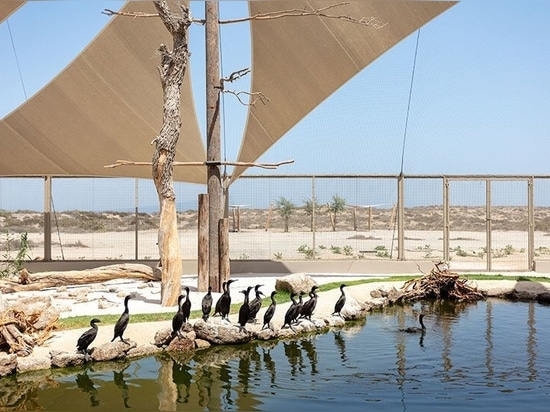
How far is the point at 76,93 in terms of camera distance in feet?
38.5

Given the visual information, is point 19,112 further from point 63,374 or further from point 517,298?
point 517,298

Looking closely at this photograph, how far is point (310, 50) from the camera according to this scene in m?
11.3

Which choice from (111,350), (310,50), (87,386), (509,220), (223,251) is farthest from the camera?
(509,220)

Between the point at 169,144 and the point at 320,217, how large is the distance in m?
9.18

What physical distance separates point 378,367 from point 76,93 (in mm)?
8226

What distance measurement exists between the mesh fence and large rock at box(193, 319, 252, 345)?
633 centimetres

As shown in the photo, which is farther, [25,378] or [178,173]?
[178,173]

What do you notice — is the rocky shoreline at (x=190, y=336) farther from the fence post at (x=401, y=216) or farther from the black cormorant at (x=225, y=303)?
the fence post at (x=401, y=216)

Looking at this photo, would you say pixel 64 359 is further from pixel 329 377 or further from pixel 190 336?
pixel 329 377

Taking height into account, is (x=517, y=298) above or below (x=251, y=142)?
below

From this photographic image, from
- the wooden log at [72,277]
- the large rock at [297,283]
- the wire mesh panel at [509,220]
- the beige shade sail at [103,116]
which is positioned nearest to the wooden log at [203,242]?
the large rock at [297,283]

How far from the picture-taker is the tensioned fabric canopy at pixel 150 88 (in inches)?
437

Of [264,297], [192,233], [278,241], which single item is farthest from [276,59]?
[192,233]

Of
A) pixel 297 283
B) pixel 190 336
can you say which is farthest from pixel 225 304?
pixel 297 283
